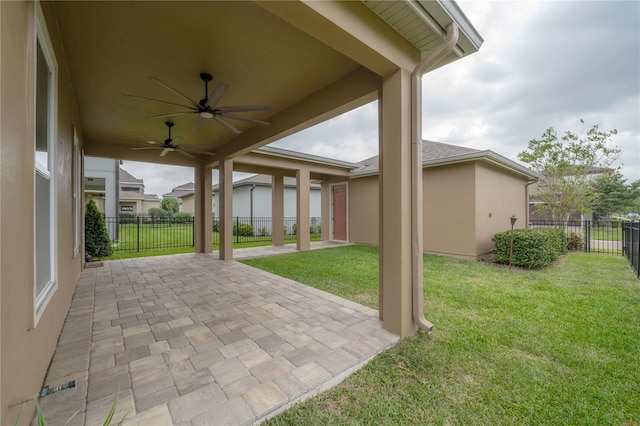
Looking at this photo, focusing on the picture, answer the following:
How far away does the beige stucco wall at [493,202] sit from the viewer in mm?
7103

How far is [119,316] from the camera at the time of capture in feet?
10.6

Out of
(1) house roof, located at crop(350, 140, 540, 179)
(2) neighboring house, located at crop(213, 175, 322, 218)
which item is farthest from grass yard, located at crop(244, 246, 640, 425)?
(2) neighboring house, located at crop(213, 175, 322, 218)

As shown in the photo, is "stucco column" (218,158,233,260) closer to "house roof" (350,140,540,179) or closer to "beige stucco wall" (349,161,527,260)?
"house roof" (350,140,540,179)

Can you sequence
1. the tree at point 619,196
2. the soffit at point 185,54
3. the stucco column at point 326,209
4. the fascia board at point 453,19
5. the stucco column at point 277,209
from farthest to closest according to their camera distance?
the tree at point 619,196, the stucco column at point 326,209, the stucco column at point 277,209, the soffit at point 185,54, the fascia board at point 453,19

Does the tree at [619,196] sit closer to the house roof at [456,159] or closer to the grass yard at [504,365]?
the house roof at [456,159]

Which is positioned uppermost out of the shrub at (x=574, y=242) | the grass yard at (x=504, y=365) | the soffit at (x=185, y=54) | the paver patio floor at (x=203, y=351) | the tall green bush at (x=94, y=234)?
the soffit at (x=185, y=54)

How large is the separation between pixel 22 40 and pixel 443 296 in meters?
4.90

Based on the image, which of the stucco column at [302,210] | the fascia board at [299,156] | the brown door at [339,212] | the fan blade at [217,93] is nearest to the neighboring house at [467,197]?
the fascia board at [299,156]

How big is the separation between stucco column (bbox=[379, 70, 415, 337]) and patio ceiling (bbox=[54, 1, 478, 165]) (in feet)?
1.11

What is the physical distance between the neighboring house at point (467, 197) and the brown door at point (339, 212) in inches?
63.0

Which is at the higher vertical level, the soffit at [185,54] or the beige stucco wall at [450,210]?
the soffit at [185,54]

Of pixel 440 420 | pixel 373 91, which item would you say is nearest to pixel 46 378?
pixel 440 420

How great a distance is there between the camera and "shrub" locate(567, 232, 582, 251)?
29.7ft

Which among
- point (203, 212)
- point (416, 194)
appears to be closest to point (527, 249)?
point (416, 194)
